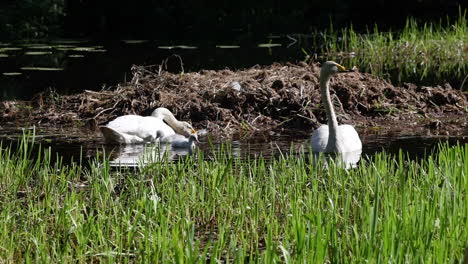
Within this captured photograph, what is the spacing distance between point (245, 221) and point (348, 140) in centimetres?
358

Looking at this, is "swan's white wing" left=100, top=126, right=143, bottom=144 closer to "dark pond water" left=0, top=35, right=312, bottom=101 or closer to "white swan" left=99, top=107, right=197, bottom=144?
"white swan" left=99, top=107, right=197, bottom=144

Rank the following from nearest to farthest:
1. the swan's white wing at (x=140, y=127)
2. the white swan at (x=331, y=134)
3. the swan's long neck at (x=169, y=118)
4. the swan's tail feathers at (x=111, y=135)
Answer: the white swan at (x=331, y=134), the swan's tail feathers at (x=111, y=135), the swan's white wing at (x=140, y=127), the swan's long neck at (x=169, y=118)

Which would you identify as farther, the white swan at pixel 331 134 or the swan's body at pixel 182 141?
the swan's body at pixel 182 141

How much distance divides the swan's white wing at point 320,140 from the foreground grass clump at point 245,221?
189cm

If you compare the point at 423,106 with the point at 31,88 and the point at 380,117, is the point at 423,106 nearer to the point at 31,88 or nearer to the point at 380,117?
the point at 380,117

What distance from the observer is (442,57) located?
15.9m

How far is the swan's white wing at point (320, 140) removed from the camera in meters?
9.28

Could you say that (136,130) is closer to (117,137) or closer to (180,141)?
(117,137)

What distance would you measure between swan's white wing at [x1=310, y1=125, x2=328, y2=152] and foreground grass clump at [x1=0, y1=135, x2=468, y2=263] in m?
1.89

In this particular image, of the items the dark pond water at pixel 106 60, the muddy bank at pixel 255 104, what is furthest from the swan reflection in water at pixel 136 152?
the dark pond water at pixel 106 60

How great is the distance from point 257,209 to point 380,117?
6.36 meters

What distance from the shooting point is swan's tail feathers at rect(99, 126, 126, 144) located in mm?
9953

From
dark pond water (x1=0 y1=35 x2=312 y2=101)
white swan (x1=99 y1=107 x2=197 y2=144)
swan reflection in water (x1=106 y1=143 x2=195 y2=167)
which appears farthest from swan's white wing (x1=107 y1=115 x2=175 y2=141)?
dark pond water (x1=0 y1=35 x2=312 y2=101)

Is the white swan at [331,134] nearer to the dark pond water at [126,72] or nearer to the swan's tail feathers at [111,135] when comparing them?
the dark pond water at [126,72]
